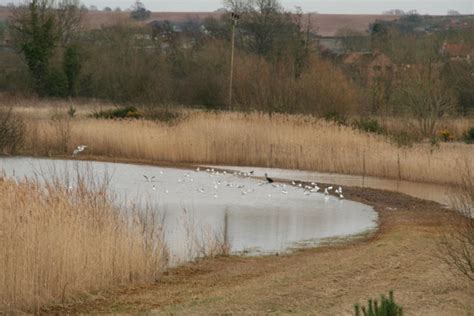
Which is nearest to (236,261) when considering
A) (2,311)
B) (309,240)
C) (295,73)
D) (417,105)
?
(309,240)

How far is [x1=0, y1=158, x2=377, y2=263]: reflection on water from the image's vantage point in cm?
1542

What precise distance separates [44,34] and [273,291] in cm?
4387

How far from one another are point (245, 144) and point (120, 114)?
30.2ft

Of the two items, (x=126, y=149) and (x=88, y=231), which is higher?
(x=88, y=231)

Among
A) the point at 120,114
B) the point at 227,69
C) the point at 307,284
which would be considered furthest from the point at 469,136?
the point at 307,284

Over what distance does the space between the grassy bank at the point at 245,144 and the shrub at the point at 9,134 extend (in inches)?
18.4

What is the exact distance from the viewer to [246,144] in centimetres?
2978

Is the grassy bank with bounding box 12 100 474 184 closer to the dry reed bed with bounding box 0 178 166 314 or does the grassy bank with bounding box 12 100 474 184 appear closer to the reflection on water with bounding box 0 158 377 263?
the reflection on water with bounding box 0 158 377 263

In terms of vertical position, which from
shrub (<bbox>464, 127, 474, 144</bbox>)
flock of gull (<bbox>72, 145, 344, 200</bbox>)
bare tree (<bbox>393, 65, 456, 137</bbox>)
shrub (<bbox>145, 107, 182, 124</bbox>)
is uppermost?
bare tree (<bbox>393, 65, 456, 137</bbox>)

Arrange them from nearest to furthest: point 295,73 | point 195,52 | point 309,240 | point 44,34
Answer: point 309,240 → point 295,73 → point 44,34 → point 195,52

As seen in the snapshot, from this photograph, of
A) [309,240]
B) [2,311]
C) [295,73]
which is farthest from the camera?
[295,73]

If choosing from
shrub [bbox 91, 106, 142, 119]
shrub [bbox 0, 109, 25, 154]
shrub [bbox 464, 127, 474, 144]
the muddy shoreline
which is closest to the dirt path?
the muddy shoreline

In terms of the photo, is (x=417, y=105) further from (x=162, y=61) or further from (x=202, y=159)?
(x=162, y=61)

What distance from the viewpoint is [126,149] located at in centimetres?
3030
